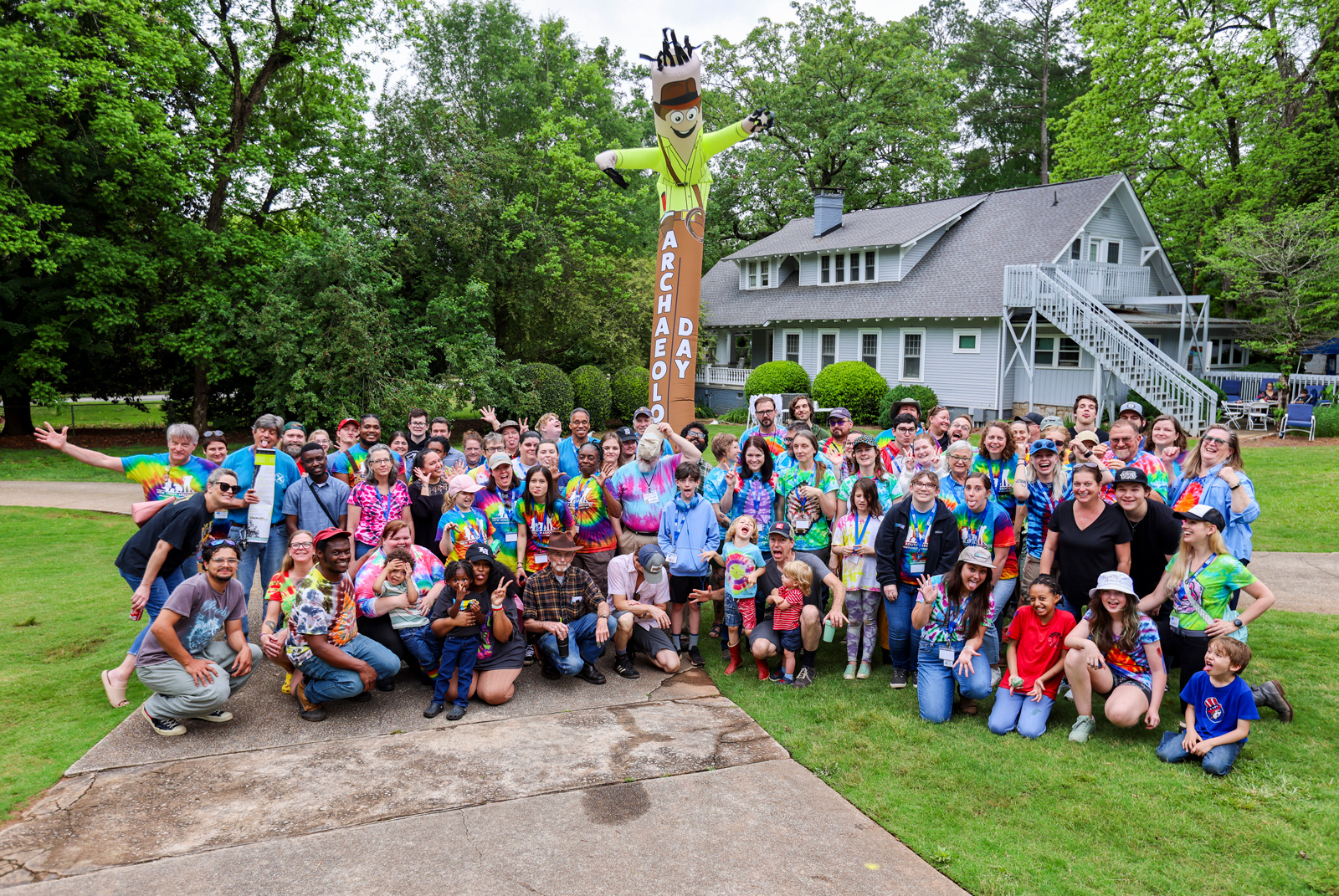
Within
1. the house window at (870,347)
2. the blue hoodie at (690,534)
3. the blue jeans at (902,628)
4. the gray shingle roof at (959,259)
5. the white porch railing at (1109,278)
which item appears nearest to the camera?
the blue jeans at (902,628)

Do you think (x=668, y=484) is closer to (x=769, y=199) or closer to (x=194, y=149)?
(x=194, y=149)

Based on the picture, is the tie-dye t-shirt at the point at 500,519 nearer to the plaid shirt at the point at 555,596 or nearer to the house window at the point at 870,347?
the plaid shirt at the point at 555,596

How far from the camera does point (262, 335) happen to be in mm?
17031

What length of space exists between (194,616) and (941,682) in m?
5.10

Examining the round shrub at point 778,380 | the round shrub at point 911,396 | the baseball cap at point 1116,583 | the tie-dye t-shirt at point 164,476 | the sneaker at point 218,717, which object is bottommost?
the sneaker at point 218,717

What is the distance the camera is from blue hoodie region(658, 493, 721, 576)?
22.5 feet

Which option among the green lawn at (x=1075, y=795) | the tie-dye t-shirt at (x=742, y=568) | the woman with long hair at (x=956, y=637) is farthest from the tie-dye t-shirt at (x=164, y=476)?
the woman with long hair at (x=956, y=637)

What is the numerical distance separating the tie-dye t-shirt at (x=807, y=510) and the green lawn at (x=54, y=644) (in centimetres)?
517

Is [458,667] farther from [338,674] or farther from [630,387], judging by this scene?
[630,387]

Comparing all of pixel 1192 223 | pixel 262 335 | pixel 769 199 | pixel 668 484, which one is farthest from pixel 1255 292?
pixel 262 335

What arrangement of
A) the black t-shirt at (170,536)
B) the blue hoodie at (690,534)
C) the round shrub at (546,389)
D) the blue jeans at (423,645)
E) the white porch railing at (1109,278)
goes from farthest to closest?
the white porch railing at (1109,278)
the round shrub at (546,389)
the blue hoodie at (690,534)
the blue jeans at (423,645)
the black t-shirt at (170,536)

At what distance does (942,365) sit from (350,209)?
16.9m

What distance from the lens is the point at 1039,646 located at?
5641 mm

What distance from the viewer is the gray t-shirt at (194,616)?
17.8 feet
